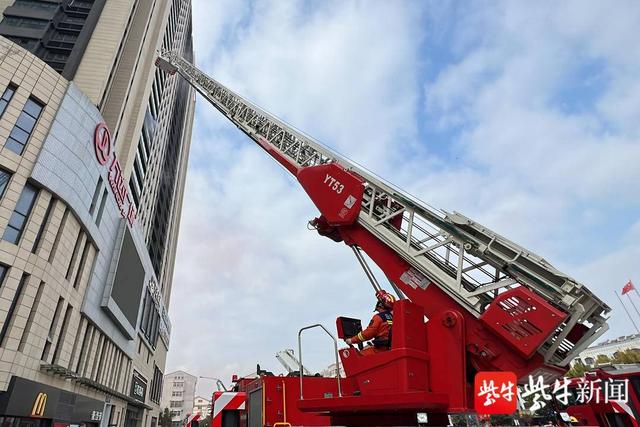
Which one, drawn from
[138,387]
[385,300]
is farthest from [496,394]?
[138,387]

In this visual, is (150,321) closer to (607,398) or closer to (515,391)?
(607,398)

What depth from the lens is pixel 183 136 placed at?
8275cm

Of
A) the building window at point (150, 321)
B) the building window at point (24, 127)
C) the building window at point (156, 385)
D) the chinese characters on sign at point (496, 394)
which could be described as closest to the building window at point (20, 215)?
the building window at point (24, 127)

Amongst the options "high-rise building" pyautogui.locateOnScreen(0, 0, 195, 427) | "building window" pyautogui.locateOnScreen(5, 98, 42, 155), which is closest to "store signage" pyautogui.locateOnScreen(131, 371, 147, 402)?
"high-rise building" pyautogui.locateOnScreen(0, 0, 195, 427)

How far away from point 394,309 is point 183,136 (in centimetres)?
8471

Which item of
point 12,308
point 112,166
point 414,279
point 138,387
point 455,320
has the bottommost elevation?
point 455,320

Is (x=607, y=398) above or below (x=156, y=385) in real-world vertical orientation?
below

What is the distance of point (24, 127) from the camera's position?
17.5 m

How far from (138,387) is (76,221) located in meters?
27.2

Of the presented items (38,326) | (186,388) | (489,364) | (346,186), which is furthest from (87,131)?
(186,388)

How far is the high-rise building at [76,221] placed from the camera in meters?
16.3

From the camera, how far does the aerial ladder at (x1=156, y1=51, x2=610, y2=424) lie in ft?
17.7

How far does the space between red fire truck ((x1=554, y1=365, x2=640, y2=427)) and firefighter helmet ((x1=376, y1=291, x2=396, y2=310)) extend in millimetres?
4438

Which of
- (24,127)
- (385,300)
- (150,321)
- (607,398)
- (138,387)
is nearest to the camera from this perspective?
(385,300)
